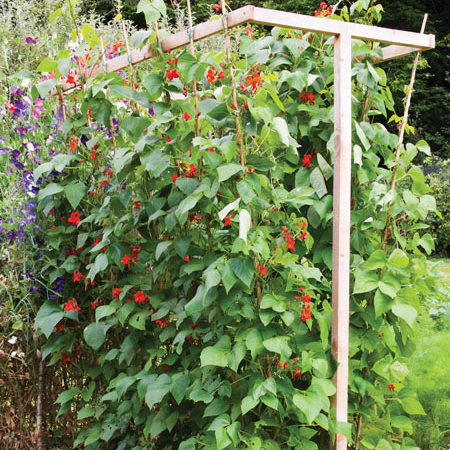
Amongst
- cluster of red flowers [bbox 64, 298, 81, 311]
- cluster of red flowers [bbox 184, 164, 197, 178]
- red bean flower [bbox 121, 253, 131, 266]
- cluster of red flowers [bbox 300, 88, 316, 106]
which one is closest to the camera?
cluster of red flowers [bbox 184, 164, 197, 178]

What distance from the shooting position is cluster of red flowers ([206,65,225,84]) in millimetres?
2125

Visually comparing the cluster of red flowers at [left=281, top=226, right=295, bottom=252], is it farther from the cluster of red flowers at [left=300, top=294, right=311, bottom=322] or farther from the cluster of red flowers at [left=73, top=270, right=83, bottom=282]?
the cluster of red flowers at [left=73, top=270, right=83, bottom=282]

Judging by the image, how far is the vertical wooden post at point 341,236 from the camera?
211 centimetres

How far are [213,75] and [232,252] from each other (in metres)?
0.71

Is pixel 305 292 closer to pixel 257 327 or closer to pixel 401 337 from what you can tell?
pixel 257 327

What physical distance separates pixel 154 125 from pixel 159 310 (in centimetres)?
70

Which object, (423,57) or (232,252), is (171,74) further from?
(423,57)

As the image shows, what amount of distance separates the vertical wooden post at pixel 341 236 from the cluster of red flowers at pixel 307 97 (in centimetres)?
14

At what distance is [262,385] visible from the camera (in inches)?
73.6

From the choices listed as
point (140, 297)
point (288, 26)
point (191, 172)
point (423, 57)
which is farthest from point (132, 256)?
point (423, 57)

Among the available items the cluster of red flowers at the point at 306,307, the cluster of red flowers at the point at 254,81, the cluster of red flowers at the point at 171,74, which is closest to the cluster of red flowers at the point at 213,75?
the cluster of red flowers at the point at 171,74

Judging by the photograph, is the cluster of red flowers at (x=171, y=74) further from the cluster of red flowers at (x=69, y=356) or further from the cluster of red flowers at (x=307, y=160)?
the cluster of red flowers at (x=69, y=356)

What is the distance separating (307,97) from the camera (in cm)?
224

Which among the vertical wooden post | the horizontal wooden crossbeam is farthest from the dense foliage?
the vertical wooden post
